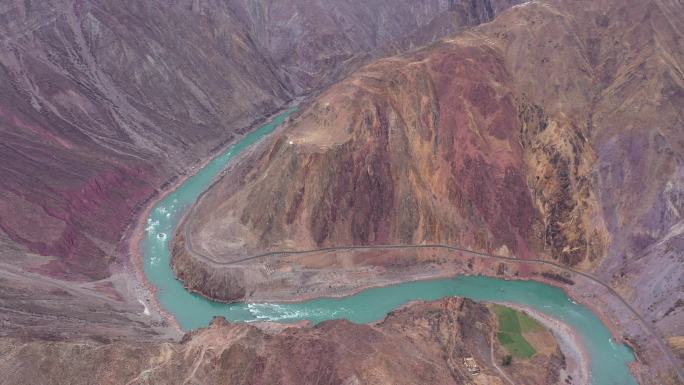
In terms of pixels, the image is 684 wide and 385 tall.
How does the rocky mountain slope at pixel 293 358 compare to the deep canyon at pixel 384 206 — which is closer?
the rocky mountain slope at pixel 293 358

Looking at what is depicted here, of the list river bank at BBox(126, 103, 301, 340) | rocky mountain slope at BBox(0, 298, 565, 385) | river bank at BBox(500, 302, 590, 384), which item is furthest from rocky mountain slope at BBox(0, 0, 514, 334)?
river bank at BBox(500, 302, 590, 384)

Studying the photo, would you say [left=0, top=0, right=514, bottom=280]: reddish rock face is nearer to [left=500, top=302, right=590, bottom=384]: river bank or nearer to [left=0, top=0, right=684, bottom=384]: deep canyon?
[left=0, top=0, right=684, bottom=384]: deep canyon

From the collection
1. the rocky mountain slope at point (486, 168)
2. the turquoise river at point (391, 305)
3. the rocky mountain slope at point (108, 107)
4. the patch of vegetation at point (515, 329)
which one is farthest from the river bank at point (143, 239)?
the patch of vegetation at point (515, 329)

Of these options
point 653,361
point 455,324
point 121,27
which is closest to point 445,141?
point 455,324

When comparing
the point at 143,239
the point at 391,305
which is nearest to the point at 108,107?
the point at 143,239

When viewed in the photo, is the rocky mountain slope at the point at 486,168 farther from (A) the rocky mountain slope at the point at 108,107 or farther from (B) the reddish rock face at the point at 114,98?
(B) the reddish rock face at the point at 114,98

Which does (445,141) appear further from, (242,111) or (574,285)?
(242,111)
